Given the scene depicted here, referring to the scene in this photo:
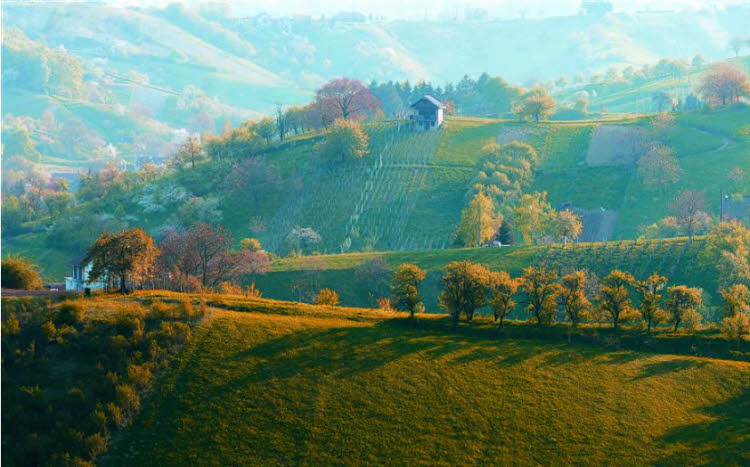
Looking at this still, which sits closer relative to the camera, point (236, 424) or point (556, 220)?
point (236, 424)

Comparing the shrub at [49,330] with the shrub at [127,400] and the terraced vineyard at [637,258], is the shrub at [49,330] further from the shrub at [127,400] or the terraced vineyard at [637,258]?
the terraced vineyard at [637,258]

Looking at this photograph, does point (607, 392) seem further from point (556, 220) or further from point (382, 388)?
point (556, 220)

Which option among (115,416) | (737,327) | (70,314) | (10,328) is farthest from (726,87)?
(10,328)

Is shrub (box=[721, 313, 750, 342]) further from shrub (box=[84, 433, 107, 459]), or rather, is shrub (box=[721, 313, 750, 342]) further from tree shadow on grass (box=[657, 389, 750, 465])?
shrub (box=[84, 433, 107, 459])

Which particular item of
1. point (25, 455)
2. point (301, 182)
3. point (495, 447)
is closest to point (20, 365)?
point (25, 455)

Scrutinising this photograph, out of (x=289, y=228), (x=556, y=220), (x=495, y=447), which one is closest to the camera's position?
(x=495, y=447)

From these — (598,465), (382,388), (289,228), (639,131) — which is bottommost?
(598,465)

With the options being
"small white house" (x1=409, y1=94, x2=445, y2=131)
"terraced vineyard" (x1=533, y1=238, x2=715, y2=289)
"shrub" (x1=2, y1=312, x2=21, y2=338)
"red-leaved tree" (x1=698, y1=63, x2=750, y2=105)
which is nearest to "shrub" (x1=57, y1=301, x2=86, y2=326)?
"shrub" (x1=2, y1=312, x2=21, y2=338)

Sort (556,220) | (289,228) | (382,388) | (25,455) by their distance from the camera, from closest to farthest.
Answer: (25,455) → (382,388) → (556,220) → (289,228)
